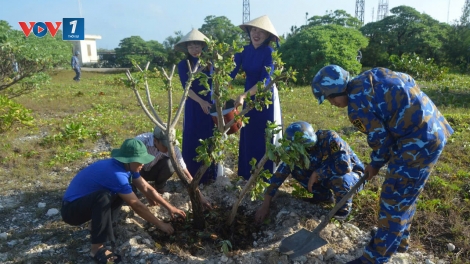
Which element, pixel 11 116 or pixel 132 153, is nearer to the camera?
pixel 132 153

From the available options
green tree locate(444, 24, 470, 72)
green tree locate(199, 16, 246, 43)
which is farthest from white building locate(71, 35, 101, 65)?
green tree locate(444, 24, 470, 72)

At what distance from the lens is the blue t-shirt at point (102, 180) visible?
269cm

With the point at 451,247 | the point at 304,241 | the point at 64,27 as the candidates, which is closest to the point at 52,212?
the point at 304,241

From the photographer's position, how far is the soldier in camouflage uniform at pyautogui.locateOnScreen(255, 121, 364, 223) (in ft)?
9.85

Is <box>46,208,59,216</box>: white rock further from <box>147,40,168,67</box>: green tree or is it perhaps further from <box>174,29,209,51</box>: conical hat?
<box>147,40,168,67</box>: green tree

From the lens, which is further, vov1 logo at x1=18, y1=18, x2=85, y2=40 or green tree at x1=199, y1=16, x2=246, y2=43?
green tree at x1=199, y1=16, x2=246, y2=43

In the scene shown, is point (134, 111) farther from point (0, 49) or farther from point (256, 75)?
point (256, 75)

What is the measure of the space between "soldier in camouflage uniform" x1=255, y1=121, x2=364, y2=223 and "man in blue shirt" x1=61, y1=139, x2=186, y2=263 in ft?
3.56

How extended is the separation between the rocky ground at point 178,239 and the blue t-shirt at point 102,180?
47 centimetres

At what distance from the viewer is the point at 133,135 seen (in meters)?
6.05

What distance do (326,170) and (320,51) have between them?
1115 cm

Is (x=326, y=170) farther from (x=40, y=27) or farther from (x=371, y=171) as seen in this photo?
(x=40, y=27)

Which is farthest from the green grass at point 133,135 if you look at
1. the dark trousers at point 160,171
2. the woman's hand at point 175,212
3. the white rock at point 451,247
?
the woman's hand at point 175,212

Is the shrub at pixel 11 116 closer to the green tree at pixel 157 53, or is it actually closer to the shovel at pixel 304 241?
the shovel at pixel 304 241
